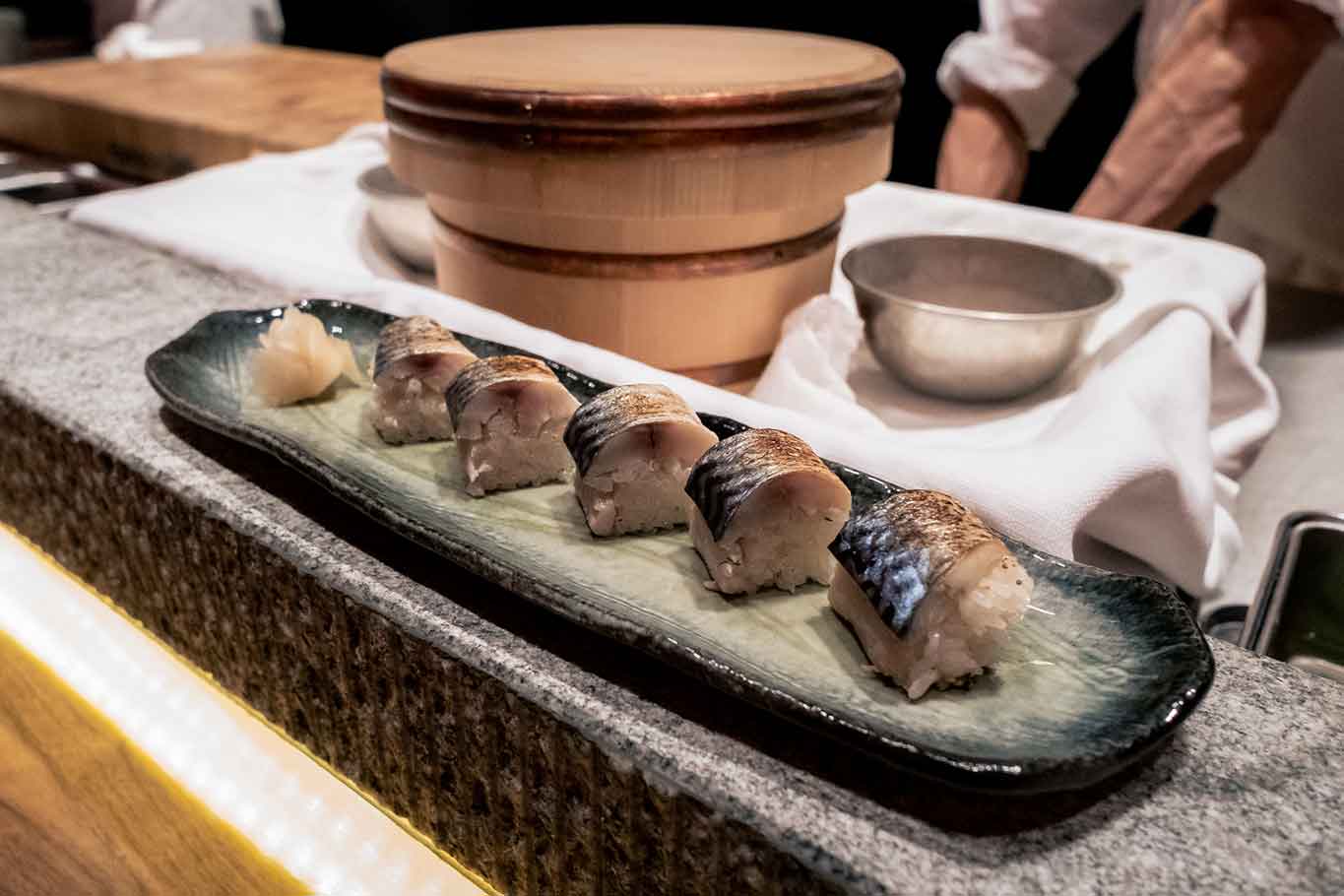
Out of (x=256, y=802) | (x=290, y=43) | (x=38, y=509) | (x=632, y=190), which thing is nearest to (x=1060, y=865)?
(x=256, y=802)

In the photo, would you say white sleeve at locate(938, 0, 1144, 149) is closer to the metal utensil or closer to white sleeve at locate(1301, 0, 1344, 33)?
white sleeve at locate(1301, 0, 1344, 33)

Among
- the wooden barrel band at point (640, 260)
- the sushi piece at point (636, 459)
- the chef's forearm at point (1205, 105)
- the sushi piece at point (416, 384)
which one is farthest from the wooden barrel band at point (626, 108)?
the chef's forearm at point (1205, 105)

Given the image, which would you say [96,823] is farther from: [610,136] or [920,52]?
[920,52]

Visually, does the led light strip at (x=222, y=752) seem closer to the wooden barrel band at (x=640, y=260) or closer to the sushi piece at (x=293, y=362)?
the sushi piece at (x=293, y=362)

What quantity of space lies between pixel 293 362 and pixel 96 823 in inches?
21.7

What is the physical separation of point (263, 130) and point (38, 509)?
1.73m

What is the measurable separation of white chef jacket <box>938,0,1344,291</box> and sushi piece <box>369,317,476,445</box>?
6.37 feet

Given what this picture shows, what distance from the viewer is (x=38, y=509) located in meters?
1.48

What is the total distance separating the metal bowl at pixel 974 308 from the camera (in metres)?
1.42

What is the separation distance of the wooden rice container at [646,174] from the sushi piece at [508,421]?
0.35 meters

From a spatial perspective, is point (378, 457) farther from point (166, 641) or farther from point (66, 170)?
point (66, 170)

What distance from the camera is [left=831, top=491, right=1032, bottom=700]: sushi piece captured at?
793 mm

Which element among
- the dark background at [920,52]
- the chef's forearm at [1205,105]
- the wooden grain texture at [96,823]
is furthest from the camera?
the dark background at [920,52]

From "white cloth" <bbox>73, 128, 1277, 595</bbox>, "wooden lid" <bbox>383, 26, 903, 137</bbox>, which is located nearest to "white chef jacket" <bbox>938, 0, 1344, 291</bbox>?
"white cloth" <bbox>73, 128, 1277, 595</bbox>
